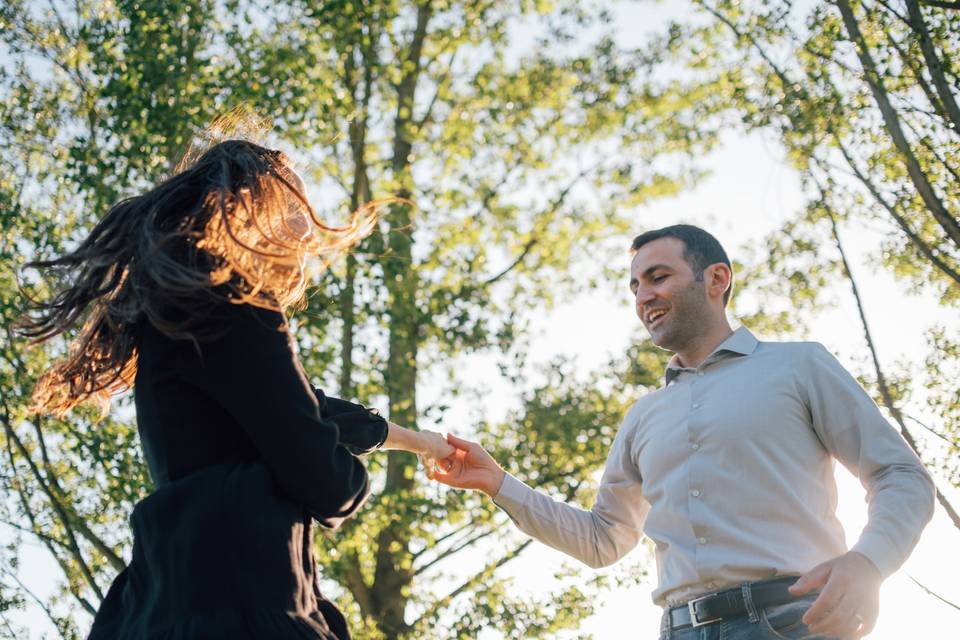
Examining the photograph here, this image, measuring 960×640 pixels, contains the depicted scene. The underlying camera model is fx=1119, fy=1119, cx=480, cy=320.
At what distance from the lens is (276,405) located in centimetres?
230

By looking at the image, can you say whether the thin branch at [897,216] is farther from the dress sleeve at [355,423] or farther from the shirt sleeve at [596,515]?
the dress sleeve at [355,423]

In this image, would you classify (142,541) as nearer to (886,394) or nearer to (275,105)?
(886,394)

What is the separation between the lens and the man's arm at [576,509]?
14.2ft

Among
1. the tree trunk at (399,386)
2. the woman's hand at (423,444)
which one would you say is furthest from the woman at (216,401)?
the tree trunk at (399,386)

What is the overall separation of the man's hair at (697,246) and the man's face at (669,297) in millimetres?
27

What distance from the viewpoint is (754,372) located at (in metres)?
4.12

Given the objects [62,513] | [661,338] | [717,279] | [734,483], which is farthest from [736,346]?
[62,513]

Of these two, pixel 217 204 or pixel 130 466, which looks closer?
pixel 217 204

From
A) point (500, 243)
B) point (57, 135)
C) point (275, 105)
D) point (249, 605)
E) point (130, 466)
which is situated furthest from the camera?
point (500, 243)

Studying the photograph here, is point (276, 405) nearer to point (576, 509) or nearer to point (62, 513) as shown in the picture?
point (576, 509)

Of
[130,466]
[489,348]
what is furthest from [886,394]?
[130,466]

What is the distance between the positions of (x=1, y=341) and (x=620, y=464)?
1019 cm

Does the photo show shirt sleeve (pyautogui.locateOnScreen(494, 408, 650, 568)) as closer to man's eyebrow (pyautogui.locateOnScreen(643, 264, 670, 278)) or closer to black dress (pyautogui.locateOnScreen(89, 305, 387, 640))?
man's eyebrow (pyautogui.locateOnScreen(643, 264, 670, 278))

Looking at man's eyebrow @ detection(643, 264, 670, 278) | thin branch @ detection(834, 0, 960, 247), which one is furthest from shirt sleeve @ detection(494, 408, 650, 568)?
thin branch @ detection(834, 0, 960, 247)
